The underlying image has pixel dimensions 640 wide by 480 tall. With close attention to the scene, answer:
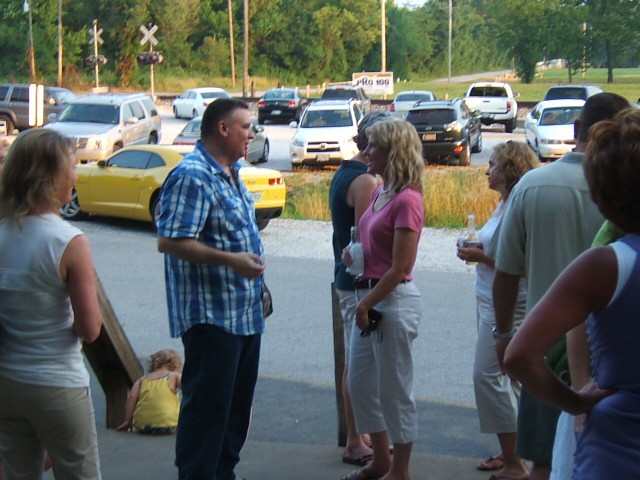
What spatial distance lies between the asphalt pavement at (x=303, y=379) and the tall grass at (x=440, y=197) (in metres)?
4.63

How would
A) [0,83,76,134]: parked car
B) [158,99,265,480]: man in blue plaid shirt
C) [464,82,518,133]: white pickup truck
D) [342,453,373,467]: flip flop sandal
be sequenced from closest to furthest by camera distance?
1. [158,99,265,480]: man in blue plaid shirt
2. [342,453,373,467]: flip flop sandal
3. [0,83,76,134]: parked car
4. [464,82,518,133]: white pickup truck

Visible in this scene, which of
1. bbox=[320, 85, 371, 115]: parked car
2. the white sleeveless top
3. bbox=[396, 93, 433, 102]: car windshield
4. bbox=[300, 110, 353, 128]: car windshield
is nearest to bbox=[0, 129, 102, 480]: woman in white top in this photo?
the white sleeveless top

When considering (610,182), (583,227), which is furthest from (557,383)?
(583,227)

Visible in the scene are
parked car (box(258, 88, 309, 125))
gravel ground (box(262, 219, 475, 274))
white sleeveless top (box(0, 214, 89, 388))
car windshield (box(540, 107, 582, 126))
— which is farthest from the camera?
parked car (box(258, 88, 309, 125))

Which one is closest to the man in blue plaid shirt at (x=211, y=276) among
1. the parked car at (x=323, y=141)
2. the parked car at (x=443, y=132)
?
the parked car at (x=323, y=141)

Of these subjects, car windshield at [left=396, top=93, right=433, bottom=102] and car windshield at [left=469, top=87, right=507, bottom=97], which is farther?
car windshield at [left=396, top=93, right=433, bottom=102]

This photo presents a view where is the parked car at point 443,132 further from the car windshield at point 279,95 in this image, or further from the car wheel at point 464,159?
the car windshield at point 279,95

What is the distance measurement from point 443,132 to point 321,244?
1264 cm

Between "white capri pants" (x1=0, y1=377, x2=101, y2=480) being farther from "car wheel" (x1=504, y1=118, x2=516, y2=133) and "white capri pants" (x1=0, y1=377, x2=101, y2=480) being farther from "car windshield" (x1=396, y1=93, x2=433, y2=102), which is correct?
"car windshield" (x1=396, y1=93, x2=433, y2=102)

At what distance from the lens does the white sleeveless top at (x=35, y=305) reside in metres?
3.45

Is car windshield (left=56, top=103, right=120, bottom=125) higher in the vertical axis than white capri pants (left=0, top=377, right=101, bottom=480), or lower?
higher

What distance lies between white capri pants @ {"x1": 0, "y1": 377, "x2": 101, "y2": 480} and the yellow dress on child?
83.5 inches

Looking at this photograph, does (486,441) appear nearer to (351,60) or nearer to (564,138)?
(564,138)

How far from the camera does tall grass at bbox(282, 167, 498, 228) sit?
18.0 m
